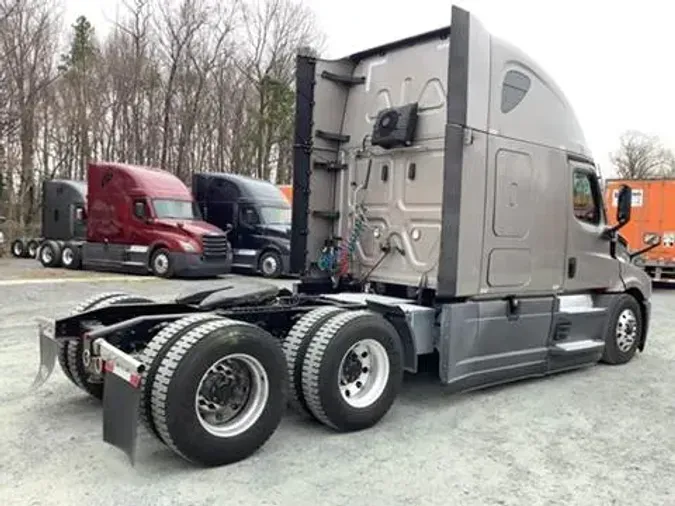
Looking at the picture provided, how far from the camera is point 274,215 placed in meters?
18.1

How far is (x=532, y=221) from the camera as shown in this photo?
5.84 meters

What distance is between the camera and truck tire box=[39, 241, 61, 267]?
59.5 feet

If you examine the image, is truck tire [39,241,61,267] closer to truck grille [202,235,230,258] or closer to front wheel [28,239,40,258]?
front wheel [28,239,40,258]

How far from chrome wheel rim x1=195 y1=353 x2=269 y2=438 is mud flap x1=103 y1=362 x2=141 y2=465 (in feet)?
1.37

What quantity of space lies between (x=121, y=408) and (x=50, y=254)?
646 inches

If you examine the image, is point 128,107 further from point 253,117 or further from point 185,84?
point 253,117

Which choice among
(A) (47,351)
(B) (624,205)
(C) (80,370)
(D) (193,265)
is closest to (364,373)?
(C) (80,370)

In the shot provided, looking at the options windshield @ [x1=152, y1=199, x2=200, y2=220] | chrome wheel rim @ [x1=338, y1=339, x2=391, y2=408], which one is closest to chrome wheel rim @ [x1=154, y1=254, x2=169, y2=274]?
windshield @ [x1=152, y1=199, x2=200, y2=220]

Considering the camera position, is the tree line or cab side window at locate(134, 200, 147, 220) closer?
cab side window at locate(134, 200, 147, 220)

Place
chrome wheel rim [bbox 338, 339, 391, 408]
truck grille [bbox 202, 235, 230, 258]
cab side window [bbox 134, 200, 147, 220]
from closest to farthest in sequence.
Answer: chrome wheel rim [bbox 338, 339, 391, 408] → truck grille [bbox 202, 235, 230, 258] → cab side window [bbox 134, 200, 147, 220]

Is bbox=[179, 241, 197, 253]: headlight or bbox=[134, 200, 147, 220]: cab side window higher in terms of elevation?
bbox=[134, 200, 147, 220]: cab side window

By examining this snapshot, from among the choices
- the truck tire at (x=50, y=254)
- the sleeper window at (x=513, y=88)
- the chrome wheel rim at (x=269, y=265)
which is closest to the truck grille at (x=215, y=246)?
the chrome wheel rim at (x=269, y=265)

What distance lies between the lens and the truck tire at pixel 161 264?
50.8 feet

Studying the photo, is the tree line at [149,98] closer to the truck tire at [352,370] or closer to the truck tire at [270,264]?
the truck tire at [270,264]
